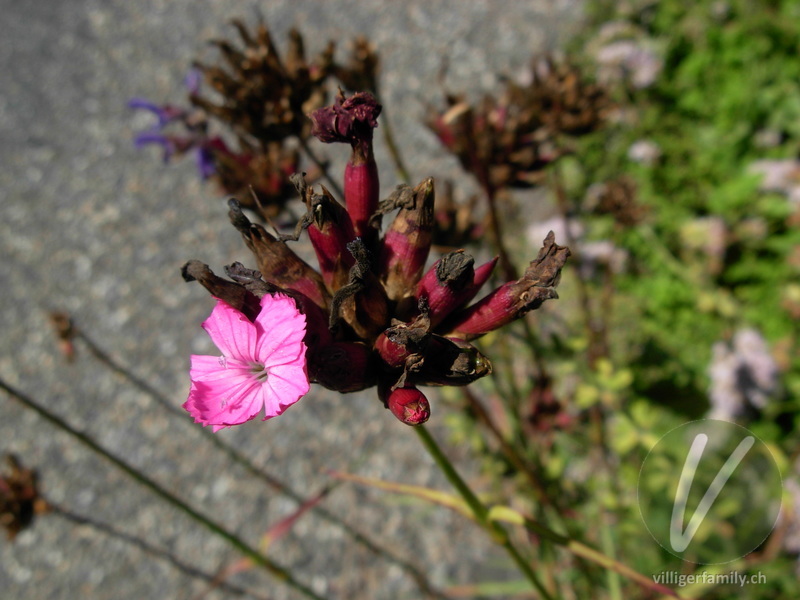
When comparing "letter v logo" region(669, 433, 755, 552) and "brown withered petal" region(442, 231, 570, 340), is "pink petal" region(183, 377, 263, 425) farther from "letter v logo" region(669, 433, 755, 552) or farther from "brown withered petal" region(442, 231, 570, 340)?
"letter v logo" region(669, 433, 755, 552)

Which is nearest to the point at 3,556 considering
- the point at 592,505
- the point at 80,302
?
the point at 80,302

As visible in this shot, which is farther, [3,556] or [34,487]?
[3,556]

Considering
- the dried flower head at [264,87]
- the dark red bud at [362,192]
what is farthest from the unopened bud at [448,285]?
the dried flower head at [264,87]

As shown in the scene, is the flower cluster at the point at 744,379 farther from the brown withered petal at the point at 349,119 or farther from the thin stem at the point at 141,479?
the brown withered petal at the point at 349,119

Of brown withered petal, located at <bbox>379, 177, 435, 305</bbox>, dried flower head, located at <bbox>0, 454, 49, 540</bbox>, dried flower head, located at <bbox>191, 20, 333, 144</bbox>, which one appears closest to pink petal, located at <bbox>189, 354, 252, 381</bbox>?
brown withered petal, located at <bbox>379, 177, 435, 305</bbox>

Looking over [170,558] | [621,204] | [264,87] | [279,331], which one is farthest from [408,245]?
[170,558]

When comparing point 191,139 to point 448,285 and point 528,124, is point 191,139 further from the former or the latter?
point 448,285

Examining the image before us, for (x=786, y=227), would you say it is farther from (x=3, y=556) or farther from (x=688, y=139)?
(x=3, y=556)
